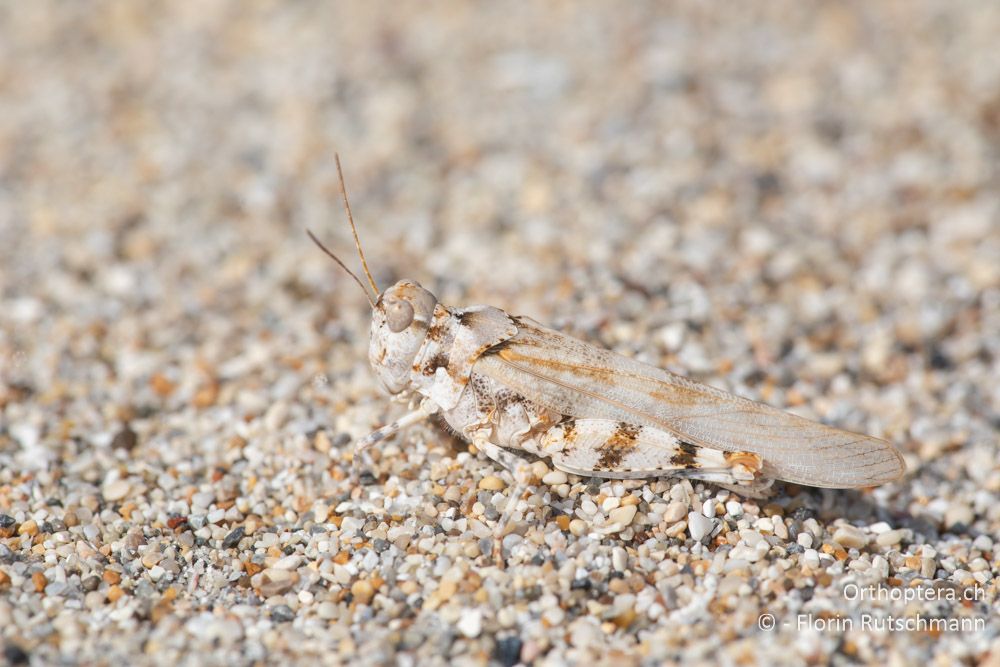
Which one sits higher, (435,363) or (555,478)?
(435,363)

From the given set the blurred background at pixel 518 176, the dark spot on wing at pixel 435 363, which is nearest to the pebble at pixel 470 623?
the dark spot on wing at pixel 435 363

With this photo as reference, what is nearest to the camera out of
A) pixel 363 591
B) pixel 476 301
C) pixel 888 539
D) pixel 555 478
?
pixel 363 591

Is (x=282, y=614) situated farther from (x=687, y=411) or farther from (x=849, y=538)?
(x=849, y=538)

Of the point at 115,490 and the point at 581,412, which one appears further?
the point at 115,490

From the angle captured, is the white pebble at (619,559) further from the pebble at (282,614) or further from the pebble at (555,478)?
the pebble at (282,614)

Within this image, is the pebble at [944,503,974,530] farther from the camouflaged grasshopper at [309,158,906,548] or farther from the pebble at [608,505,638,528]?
the pebble at [608,505,638,528]

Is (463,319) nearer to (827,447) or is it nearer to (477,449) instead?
(477,449)

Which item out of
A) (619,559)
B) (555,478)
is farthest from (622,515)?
(555,478)
